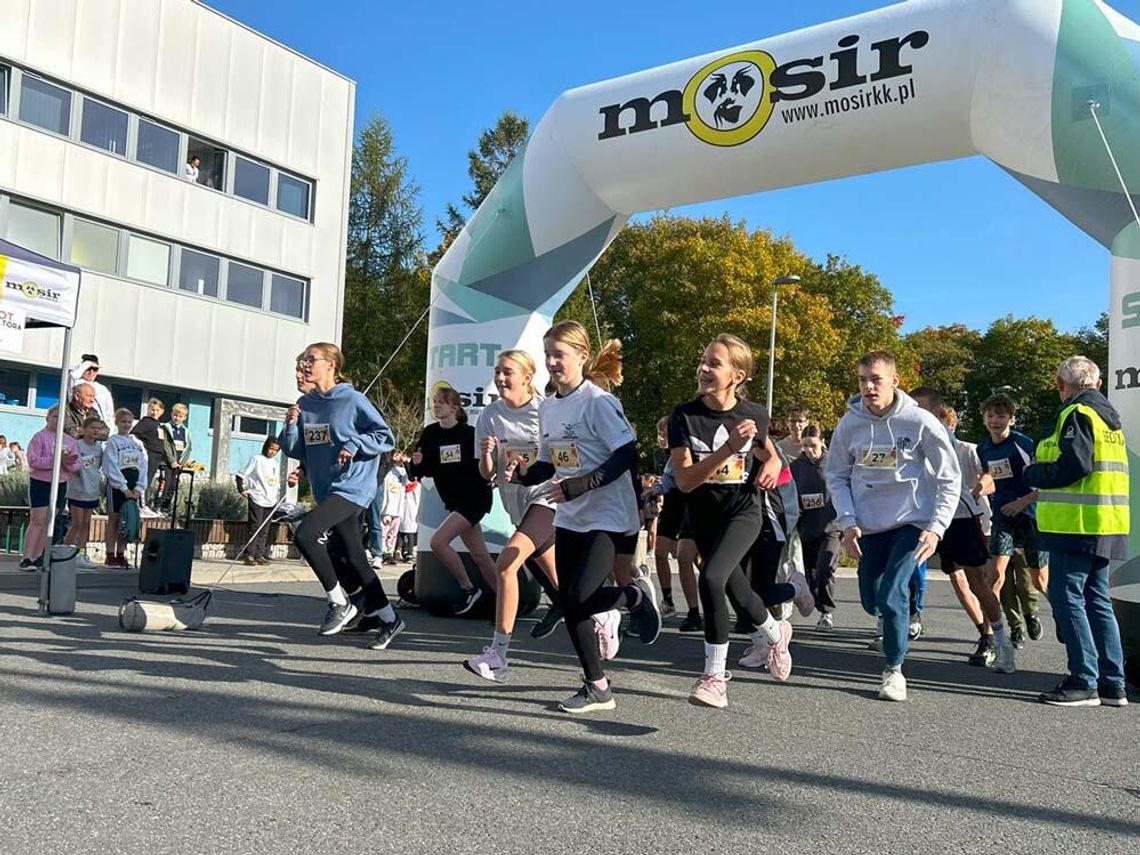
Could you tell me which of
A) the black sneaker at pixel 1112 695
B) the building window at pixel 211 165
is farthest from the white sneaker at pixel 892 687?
the building window at pixel 211 165

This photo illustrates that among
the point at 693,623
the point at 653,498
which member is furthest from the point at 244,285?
the point at 693,623

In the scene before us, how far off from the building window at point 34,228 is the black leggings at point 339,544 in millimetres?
17656

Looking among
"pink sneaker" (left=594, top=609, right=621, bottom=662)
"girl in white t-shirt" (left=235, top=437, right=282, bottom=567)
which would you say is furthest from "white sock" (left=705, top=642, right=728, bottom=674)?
"girl in white t-shirt" (left=235, top=437, right=282, bottom=567)

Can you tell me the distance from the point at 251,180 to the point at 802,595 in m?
21.2

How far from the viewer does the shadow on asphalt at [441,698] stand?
3904 mm

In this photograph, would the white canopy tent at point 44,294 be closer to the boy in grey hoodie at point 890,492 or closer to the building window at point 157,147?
the boy in grey hoodie at point 890,492

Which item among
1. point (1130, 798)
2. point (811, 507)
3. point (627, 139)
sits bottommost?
point (1130, 798)

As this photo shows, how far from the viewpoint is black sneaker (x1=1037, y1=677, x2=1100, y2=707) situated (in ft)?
19.3

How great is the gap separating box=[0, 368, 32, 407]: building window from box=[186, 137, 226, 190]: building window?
6.10m

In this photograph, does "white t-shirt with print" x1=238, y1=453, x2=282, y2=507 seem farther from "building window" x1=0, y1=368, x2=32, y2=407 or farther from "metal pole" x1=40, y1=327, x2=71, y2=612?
"building window" x1=0, y1=368, x2=32, y2=407

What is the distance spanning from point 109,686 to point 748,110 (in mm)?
5676

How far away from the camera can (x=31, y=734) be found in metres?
4.13

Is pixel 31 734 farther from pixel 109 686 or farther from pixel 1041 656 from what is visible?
pixel 1041 656

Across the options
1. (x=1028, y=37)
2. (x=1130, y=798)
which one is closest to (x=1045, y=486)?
(x=1130, y=798)
